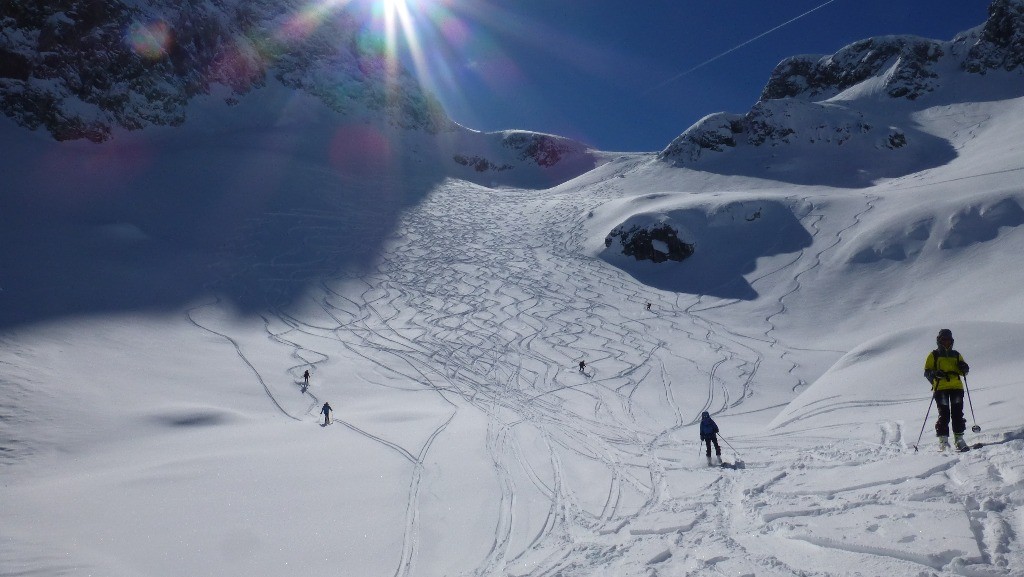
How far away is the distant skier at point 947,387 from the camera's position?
6777 mm

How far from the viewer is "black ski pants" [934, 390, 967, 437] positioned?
22.1 feet

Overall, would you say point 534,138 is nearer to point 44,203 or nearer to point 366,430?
point 44,203

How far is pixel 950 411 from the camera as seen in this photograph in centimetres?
697

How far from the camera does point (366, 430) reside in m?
13.4

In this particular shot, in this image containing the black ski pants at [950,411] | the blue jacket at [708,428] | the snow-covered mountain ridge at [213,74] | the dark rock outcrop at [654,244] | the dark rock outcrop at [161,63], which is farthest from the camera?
the snow-covered mountain ridge at [213,74]

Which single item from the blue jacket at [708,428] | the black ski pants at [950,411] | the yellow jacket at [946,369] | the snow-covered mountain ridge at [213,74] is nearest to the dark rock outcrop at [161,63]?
the snow-covered mountain ridge at [213,74]

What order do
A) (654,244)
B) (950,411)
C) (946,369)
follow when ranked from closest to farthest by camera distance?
1. (950,411)
2. (946,369)
3. (654,244)

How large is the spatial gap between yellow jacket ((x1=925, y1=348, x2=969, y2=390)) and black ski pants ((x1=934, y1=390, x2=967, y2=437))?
89mm

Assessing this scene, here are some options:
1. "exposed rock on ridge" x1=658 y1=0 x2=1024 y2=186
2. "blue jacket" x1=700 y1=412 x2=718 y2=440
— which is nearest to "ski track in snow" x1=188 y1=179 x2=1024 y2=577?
"blue jacket" x1=700 y1=412 x2=718 y2=440

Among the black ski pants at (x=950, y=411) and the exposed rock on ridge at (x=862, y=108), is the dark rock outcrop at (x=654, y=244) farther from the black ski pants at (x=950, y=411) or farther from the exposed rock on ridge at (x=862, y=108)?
the black ski pants at (x=950, y=411)

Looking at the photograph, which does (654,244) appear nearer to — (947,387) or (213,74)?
(947,387)

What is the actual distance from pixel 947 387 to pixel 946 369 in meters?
0.25


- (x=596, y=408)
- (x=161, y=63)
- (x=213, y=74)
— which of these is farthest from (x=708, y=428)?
(x=213, y=74)

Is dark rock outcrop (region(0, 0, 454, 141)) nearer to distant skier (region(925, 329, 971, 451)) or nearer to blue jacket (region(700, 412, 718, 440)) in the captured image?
blue jacket (region(700, 412, 718, 440))
